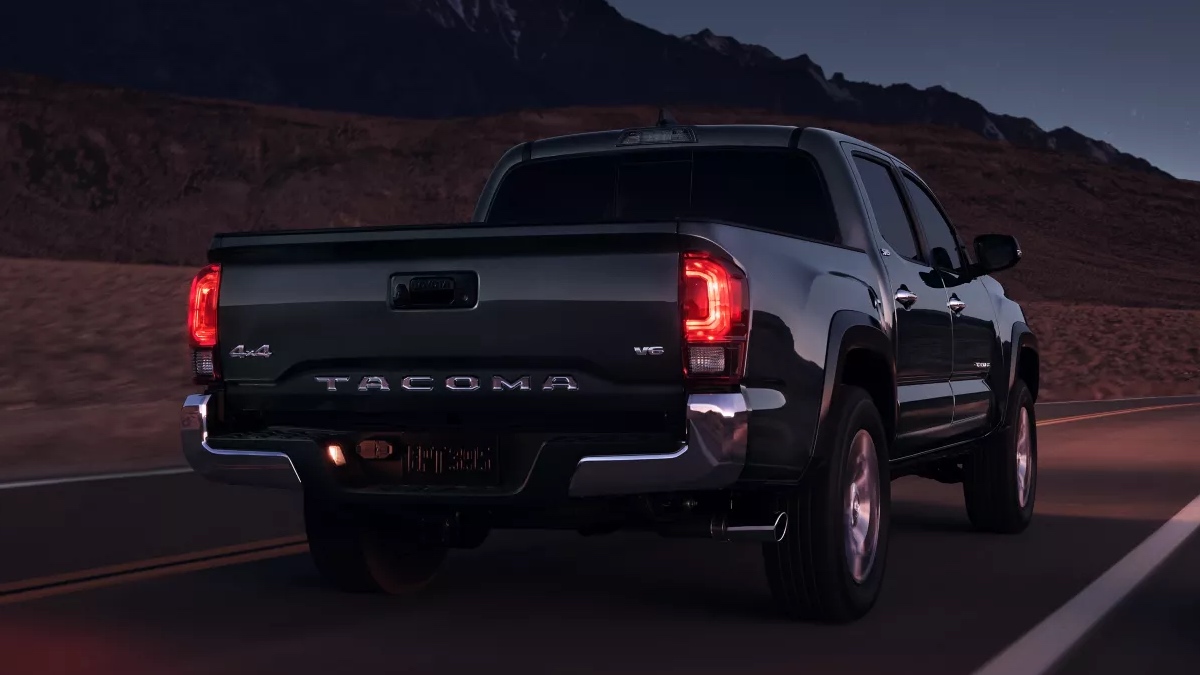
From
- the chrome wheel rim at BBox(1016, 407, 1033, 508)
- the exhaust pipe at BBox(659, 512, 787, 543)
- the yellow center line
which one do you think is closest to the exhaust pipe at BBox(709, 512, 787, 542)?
the exhaust pipe at BBox(659, 512, 787, 543)

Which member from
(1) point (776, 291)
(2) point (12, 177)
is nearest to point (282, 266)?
(1) point (776, 291)

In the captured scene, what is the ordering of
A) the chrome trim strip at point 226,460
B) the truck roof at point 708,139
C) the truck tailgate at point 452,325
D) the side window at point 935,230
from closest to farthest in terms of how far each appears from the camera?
the truck tailgate at point 452,325 → the chrome trim strip at point 226,460 → the truck roof at point 708,139 → the side window at point 935,230

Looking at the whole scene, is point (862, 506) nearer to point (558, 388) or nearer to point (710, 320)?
point (710, 320)

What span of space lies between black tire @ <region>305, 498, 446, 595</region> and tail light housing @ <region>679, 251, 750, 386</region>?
1.75m

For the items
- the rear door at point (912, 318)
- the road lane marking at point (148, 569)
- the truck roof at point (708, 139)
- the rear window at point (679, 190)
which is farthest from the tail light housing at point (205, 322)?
the rear door at point (912, 318)

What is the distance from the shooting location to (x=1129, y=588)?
8578 mm

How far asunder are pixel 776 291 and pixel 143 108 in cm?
9927

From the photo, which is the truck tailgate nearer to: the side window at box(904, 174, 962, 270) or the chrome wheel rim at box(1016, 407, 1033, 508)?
the side window at box(904, 174, 962, 270)

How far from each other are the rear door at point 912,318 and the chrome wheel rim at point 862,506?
56cm

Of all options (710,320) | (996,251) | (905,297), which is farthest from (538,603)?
(996,251)

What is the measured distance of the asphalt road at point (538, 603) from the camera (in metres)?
6.78

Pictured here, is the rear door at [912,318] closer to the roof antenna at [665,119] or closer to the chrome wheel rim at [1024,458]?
the roof antenna at [665,119]

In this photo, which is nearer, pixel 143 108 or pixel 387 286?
pixel 387 286

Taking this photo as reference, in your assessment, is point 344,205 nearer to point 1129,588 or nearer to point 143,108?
point 143,108
